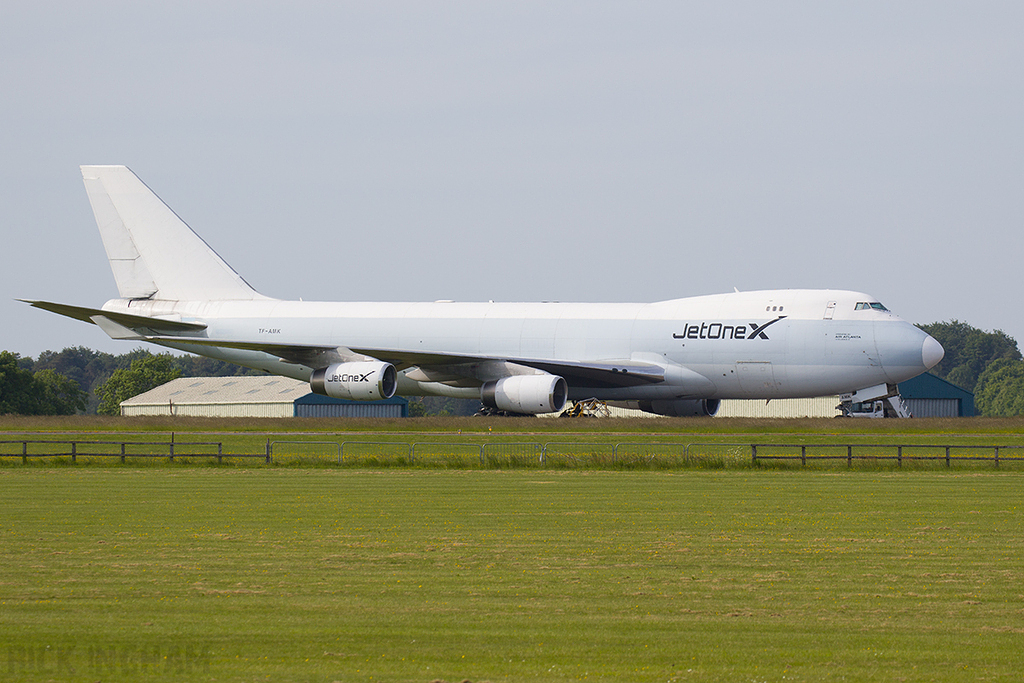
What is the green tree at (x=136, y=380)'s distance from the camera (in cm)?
13338

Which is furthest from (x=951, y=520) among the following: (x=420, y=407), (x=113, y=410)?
(x=113, y=410)

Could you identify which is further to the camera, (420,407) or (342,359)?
(420,407)

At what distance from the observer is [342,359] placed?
53812mm

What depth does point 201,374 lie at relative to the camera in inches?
7293

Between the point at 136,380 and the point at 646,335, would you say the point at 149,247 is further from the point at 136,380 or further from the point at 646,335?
the point at 136,380

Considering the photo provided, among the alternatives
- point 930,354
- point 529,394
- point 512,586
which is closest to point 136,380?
point 529,394

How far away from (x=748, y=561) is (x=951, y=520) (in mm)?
6807

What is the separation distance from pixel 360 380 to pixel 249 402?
46697 mm

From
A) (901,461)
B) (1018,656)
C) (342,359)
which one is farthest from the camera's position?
(342,359)

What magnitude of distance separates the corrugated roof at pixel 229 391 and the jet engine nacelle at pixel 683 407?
42.9 m

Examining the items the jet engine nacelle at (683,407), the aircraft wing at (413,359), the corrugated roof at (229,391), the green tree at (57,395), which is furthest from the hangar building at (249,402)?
the jet engine nacelle at (683,407)

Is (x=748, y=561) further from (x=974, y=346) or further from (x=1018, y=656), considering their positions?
(x=974, y=346)

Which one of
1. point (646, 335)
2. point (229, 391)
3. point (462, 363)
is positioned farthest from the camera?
point (229, 391)

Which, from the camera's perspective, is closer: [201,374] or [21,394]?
[21,394]
